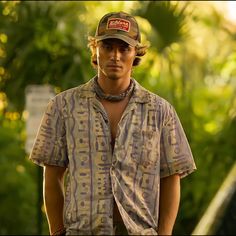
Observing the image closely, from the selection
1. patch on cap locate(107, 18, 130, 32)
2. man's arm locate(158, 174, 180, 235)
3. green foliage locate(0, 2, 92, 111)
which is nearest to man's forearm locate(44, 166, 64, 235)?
man's arm locate(158, 174, 180, 235)

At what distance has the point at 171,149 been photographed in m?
4.11

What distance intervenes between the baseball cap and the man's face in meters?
0.02

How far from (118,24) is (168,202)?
73cm

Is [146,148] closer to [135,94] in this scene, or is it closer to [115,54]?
[135,94]

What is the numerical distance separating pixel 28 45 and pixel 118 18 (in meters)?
9.38

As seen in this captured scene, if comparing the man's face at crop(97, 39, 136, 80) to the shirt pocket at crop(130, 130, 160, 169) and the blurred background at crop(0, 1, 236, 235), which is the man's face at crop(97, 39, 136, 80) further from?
the blurred background at crop(0, 1, 236, 235)

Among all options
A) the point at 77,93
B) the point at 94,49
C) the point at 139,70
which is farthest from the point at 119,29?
the point at 139,70

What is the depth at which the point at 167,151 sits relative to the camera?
4.11 meters

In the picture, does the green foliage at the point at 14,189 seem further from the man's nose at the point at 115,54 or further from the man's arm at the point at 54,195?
the man's nose at the point at 115,54

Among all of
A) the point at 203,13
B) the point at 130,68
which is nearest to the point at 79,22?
the point at 203,13

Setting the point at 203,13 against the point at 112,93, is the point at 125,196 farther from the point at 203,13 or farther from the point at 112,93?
the point at 203,13

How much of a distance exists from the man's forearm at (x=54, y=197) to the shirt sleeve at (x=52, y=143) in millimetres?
56

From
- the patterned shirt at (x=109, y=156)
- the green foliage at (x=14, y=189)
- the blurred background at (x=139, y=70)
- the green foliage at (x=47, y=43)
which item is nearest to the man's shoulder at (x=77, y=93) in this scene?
the patterned shirt at (x=109, y=156)

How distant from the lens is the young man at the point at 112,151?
395cm
